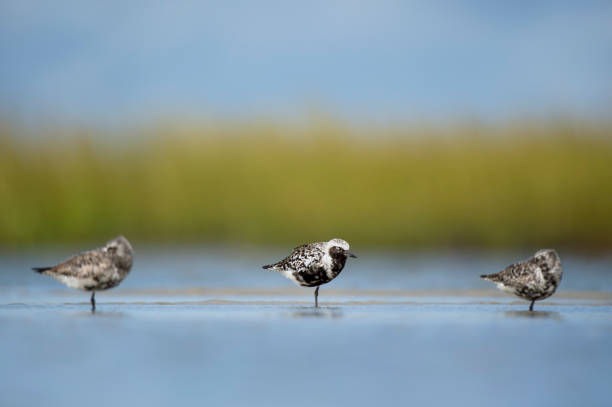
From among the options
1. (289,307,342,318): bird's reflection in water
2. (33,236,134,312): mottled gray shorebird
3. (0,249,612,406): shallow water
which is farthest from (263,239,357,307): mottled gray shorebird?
(33,236,134,312): mottled gray shorebird

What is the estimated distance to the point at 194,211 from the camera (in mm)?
20609

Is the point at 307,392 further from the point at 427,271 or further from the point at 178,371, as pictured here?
the point at 427,271

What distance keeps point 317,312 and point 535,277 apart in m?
2.43

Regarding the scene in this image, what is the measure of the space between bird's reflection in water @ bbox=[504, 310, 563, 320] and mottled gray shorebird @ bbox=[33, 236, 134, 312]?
421 cm

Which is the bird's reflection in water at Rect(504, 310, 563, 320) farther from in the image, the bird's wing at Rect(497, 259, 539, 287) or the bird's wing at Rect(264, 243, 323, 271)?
the bird's wing at Rect(264, 243, 323, 271)

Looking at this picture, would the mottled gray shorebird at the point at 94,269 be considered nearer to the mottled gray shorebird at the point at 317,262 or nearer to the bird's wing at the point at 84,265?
the bird's wing at the point at 84,265

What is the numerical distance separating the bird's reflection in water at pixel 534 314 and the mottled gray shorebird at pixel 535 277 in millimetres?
269

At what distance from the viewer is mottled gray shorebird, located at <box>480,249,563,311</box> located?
9.77 metres

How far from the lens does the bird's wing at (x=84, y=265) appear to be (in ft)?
31.7

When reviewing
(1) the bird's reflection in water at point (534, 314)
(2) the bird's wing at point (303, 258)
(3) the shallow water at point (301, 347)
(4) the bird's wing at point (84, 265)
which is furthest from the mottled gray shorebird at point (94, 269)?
(1) the bird's reflection in water at point (534, 314)

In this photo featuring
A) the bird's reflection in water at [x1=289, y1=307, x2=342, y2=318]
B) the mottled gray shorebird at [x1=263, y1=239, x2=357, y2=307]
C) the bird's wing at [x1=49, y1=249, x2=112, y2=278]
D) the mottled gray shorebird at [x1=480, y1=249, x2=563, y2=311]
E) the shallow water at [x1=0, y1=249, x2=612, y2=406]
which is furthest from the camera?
the mottled gray shorebird at [x1=263, y1=239, x2=357, y2=307]

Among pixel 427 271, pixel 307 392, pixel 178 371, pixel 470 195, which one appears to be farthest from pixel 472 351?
pixel 470 195

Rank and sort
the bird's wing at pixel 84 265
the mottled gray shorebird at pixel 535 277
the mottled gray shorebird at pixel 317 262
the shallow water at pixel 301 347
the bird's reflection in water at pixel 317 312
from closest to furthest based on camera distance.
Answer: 1. the shallow water at pixel 301 347
2. the bird's reflection in water at pixel 317 312
3. the bird's wing at pixel 84 265
4. the mottled gray shorebird at pixel 535 277
5. the mottled gray shorebird at pixel 317 262

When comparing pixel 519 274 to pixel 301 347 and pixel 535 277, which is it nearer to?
pixel 535 277
